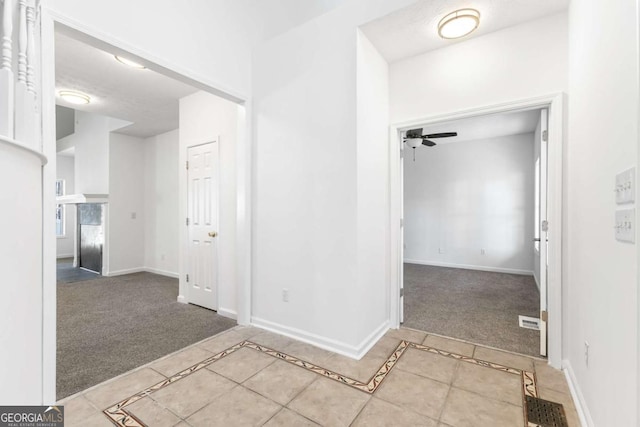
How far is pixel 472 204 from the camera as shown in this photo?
619 cm

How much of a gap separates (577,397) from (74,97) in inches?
248

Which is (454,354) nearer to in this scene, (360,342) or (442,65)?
(360,342)

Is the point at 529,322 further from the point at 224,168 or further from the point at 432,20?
the point at 224,168

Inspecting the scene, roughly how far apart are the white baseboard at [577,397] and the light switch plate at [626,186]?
121 centimetres

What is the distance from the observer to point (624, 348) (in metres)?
1.09

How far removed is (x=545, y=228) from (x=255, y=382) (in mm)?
2598

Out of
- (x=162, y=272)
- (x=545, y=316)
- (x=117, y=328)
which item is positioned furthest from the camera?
(x=162, y=272)

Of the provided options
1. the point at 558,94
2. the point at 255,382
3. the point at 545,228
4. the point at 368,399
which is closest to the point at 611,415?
the point at 368,399

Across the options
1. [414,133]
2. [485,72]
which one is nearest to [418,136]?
[414,133]

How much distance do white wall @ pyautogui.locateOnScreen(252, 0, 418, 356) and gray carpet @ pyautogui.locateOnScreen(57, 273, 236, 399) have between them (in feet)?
2.73

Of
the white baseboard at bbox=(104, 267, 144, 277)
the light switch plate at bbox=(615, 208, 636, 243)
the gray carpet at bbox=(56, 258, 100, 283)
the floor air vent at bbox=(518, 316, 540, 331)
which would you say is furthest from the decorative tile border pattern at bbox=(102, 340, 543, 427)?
the gray carpet at bbox=(56, 258, 100, 283)

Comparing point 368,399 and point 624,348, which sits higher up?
point 624,348

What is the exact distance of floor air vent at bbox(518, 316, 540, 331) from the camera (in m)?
2.99

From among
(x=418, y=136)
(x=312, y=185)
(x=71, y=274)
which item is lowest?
(x=71, y=274)
